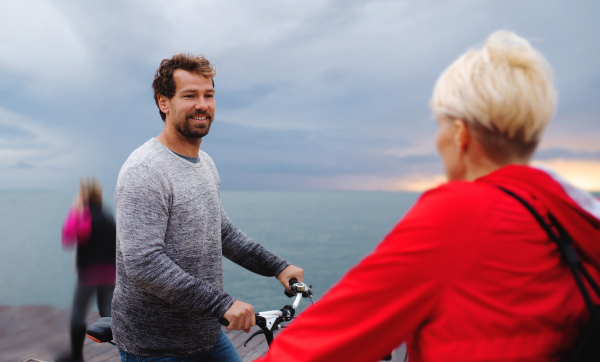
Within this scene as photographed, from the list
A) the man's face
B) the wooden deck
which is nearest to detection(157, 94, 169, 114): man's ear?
the man's face

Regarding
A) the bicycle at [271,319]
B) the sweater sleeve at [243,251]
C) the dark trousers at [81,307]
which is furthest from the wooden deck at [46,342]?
the sweater sleeve at [243,251]

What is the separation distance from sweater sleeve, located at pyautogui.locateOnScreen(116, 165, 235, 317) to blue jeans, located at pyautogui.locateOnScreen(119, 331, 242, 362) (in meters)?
0.36

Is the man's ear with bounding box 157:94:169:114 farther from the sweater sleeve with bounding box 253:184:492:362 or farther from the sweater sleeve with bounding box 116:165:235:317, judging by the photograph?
the sweater sleeve with bounding box 253:184:492:362

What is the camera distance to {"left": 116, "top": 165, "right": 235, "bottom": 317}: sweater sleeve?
1.56 m

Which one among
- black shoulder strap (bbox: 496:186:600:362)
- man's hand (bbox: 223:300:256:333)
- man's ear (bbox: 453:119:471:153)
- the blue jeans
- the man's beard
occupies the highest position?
the man's beard

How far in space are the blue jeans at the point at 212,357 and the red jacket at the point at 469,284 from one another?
125 centimetres

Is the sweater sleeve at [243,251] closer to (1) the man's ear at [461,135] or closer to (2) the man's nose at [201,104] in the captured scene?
(2) the man's nose at [201,104]

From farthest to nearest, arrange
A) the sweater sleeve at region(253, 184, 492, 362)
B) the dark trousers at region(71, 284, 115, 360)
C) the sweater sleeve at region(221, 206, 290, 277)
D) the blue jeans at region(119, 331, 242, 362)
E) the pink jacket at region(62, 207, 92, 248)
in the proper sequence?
the pink jacket at region(62, 207, 92, 248), the dark trousers at region(71, 284, 115, 360), the sweater sleeve at region(221, 206, 290, 277), the blue jeans at region(119, 331, 242, 362), the sweater sleeve at region(253, 184, 492, 362)

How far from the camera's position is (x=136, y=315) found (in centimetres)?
176

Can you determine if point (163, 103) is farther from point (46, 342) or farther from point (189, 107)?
point (46, 342)

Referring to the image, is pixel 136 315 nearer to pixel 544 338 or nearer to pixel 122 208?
pixel 122 208

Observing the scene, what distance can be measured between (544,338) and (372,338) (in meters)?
0.34

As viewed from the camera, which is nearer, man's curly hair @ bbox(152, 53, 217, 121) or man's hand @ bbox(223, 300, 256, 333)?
man's hand @ bbox(223, 300, 256, 333)

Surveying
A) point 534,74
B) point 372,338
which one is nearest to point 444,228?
point 372,338
